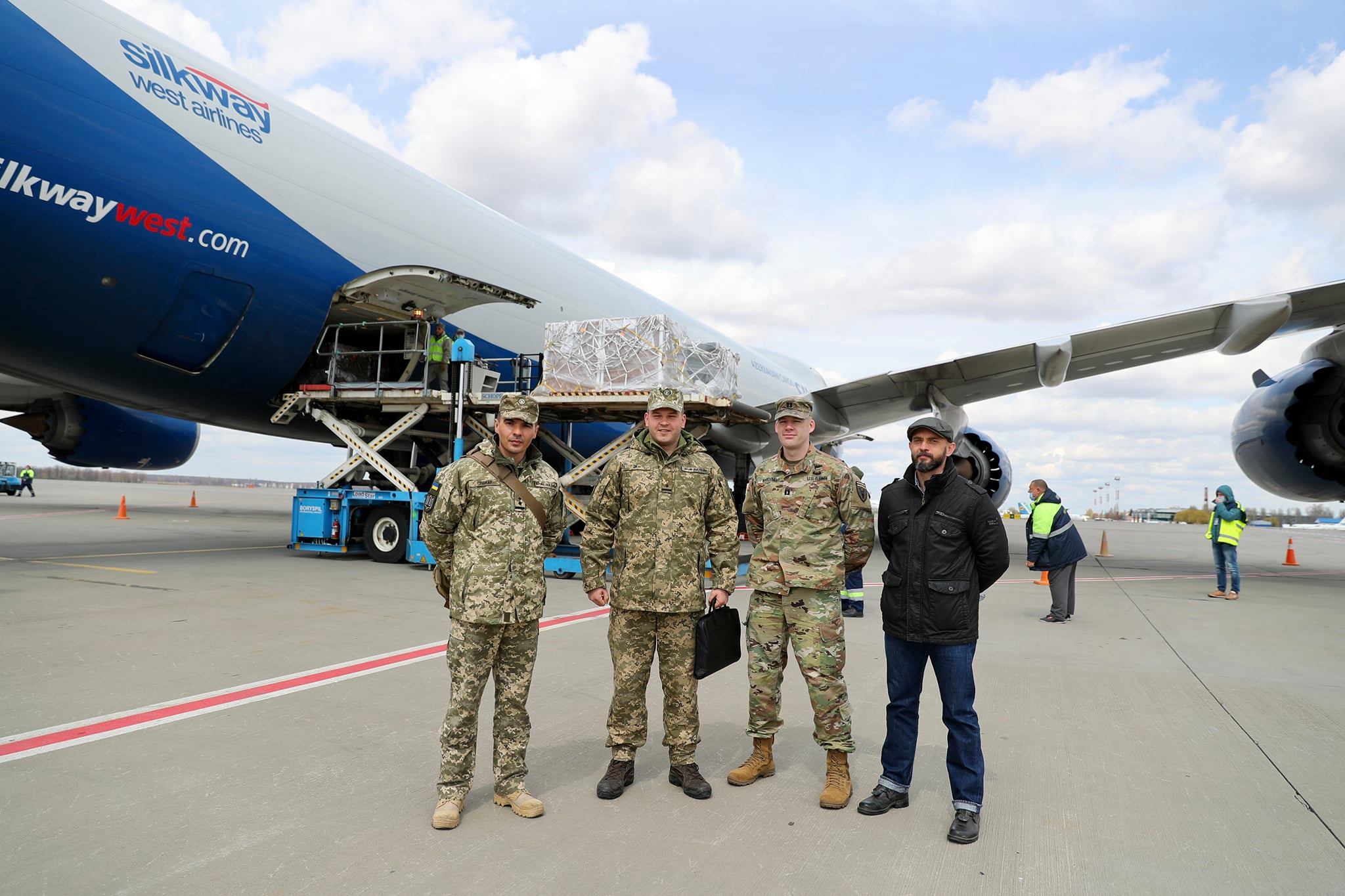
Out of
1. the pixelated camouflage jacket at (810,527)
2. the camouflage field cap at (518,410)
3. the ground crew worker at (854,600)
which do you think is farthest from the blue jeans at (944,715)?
the ground crew worker at (854,600)

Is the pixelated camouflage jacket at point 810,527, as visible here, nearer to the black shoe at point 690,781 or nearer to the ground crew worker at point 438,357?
the black shoe at point 690,781

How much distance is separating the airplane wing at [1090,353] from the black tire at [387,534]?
7722mm

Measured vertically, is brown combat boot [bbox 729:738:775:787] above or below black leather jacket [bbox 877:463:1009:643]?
below

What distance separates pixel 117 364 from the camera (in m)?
8.97

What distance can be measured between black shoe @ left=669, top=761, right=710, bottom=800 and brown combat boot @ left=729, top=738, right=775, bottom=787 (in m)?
0.14

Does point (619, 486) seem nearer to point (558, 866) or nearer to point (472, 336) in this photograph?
point (558, 866)

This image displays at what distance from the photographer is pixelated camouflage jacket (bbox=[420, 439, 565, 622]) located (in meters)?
3.34

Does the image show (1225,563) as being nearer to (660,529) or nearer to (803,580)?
(803,580)

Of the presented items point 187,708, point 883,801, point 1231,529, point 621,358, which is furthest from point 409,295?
point 1231,529

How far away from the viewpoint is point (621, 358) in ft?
33.4

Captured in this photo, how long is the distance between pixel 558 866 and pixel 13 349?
917cm

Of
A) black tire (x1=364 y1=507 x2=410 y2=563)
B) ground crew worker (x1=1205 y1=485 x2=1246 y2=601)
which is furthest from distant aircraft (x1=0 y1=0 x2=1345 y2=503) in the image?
ground crew worker (x1=1205 y1=485 x2=1246 y2=601)

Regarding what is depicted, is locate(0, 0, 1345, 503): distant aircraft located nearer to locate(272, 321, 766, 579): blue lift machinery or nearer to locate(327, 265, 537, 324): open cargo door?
locate(327, 265, 537, 324): open cargo door

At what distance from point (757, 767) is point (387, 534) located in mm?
8785
